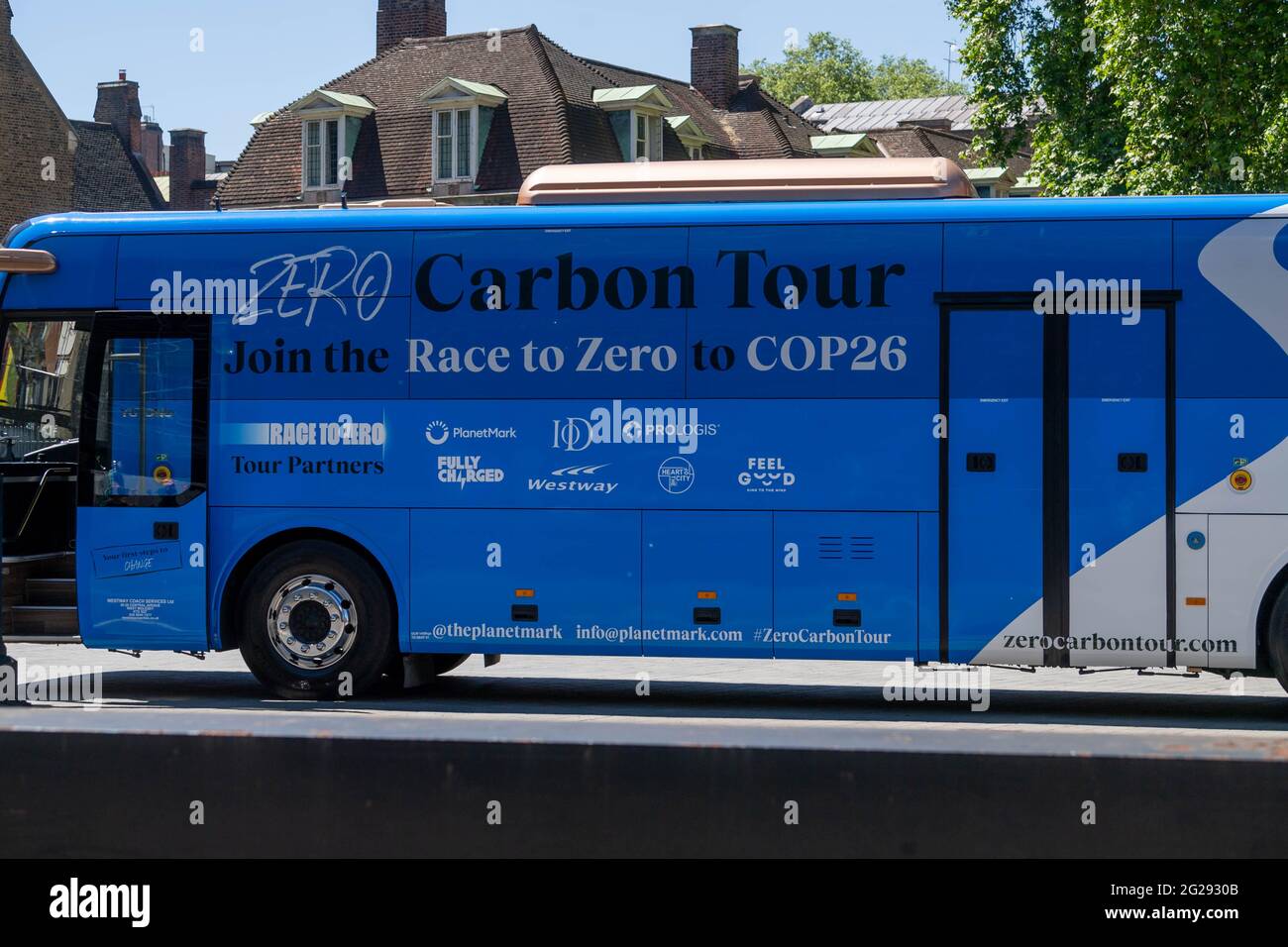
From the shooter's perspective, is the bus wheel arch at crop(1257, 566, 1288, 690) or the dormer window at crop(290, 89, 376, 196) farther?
the dormer window at crop(290, 89, 376, 196)

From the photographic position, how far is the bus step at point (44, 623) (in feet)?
37.1

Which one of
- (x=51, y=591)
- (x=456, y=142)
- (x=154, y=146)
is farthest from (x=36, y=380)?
(x=154, y=146)

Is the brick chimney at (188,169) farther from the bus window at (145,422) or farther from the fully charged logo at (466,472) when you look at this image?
the fully charged logo at (466,472)

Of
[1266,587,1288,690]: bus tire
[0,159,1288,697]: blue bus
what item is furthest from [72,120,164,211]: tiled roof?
[1266,587,1288,690]: bus tire

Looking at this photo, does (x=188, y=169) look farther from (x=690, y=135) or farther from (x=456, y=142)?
(x=690, y=135)

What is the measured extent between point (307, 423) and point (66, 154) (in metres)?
38.0

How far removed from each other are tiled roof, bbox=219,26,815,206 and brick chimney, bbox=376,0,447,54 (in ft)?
5.34

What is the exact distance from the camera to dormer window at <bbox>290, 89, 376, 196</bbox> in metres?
48.8

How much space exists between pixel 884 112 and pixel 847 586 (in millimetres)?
87116

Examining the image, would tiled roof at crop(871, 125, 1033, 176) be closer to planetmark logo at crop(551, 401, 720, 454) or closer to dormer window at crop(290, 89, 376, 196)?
dormer window at crop(290, 89, 376, 196)

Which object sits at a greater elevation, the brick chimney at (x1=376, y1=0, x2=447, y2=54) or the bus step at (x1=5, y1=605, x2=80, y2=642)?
the brick chimney at (x1=376, y1=0, x2=447, y2=54)

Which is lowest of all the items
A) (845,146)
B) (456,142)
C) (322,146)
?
(456,142)

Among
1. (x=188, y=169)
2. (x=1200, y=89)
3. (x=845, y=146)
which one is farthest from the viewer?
(x=188, y=169)
